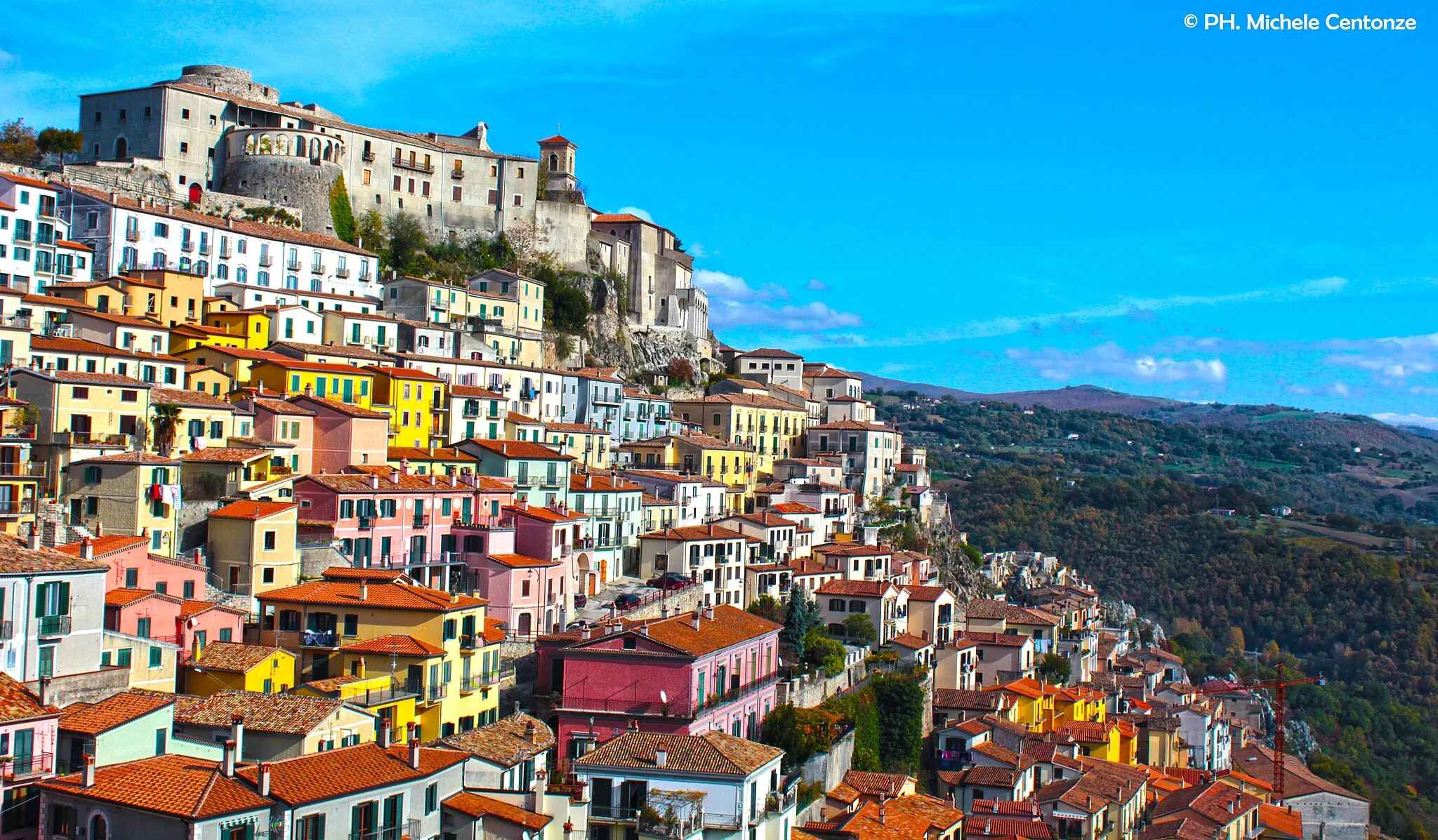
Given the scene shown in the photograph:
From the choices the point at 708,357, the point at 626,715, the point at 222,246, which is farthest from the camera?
the point at 708,357

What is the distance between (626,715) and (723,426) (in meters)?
38.2

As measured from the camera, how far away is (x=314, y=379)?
52469 millimetres

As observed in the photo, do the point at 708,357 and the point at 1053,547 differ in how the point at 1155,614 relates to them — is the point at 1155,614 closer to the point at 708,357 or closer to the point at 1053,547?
the point at 1053,547

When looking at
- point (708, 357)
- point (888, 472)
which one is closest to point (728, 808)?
point (888, 472)

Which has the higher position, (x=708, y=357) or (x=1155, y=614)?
(x=708, y=357)

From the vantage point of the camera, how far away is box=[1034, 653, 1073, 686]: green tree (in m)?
66.2

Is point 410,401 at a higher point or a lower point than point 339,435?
higher

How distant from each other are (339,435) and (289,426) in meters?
1.95

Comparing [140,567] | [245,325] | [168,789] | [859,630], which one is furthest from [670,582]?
[168,789]

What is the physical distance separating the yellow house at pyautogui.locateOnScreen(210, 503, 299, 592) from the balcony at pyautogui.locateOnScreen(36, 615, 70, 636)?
31.8 feet

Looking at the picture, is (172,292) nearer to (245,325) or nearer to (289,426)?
(245,325)

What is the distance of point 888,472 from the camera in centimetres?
8244

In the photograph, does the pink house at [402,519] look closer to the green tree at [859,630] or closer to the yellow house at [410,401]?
the yellow house at [410,401]

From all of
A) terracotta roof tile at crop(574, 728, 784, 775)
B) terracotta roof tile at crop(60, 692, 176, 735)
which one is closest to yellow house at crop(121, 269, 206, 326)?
terracotta roof tile at crop(60, 692, 176, 735)
